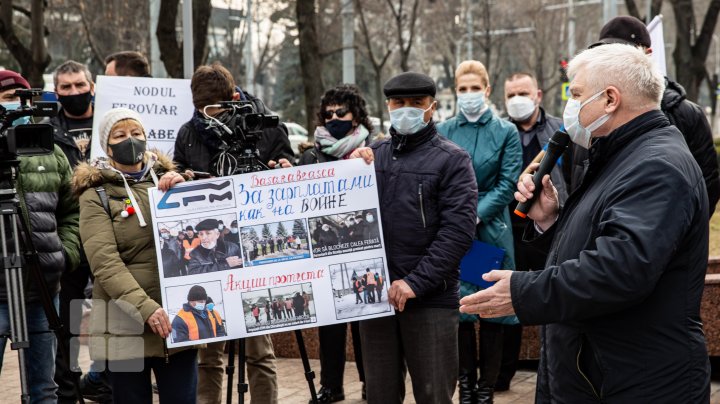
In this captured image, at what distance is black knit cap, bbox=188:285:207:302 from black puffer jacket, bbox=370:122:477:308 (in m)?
1.01

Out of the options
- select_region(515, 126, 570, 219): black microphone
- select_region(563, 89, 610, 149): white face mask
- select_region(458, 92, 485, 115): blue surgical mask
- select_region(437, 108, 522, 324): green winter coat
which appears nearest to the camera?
select_region(563, 89, 610, 149): white face mask

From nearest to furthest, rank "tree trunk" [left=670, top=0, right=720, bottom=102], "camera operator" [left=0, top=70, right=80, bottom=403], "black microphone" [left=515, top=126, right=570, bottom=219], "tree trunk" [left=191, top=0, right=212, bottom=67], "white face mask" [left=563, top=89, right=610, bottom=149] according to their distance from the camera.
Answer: "white face mask" [left=563, top=89, right=610, bottom=149], "black microphone" [left=515, top=126, right=570, bottom=219], "camera operator" [left=0, top=70, right=80, bottom=403], "tree trunk" [left=191, top=0, right=212, bottom=67], "tree trunk" [left=670, top=0, right=720, bottom=102]

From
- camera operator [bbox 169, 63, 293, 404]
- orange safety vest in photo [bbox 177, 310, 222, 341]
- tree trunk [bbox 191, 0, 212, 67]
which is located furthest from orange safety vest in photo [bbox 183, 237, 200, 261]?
tree trunk [bbox 191, 0, 212, 67]

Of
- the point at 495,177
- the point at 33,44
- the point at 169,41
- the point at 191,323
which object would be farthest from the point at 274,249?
the point at 33,44

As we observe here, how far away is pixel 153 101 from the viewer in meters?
7.20

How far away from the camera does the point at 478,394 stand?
6.18 m

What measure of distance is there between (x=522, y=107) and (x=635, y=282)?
166 inches

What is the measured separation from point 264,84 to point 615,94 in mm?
47978

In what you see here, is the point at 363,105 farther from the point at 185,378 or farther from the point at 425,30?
the point at 425,30

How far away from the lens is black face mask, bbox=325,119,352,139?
6.18 metres

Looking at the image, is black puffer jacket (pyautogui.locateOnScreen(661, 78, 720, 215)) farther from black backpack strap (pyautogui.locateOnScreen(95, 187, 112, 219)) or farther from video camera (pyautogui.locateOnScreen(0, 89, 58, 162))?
video camera (pyautogui.locateOnScreen(0, 89, 58, 162))

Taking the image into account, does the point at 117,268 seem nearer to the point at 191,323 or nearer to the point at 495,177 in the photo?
the point at 191,323

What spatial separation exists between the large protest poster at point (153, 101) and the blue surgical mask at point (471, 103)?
2.27 meters

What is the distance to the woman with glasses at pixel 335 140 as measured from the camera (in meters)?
6.18
